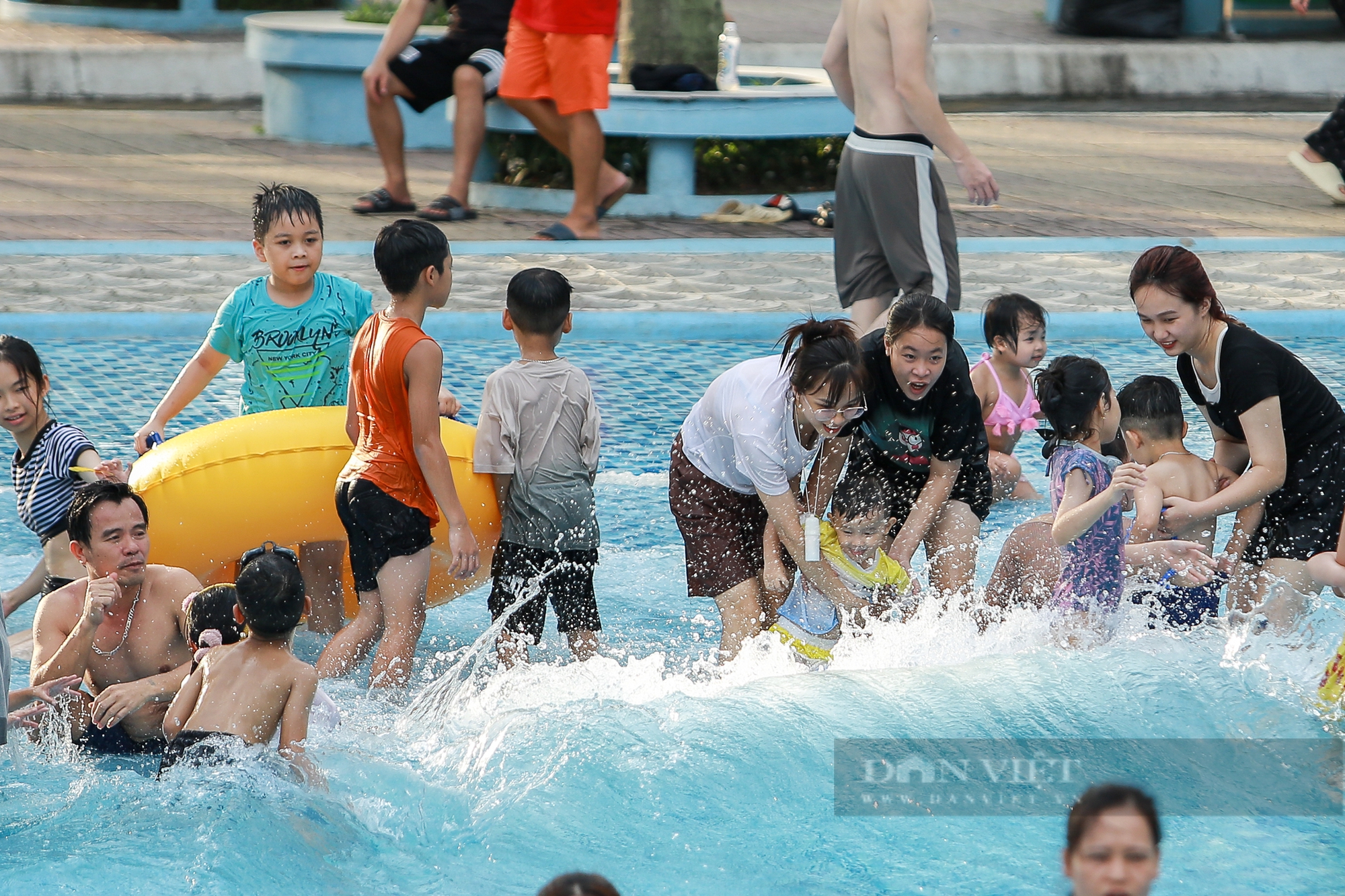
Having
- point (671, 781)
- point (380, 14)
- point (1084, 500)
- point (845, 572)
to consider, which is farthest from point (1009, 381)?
point (380, 14)

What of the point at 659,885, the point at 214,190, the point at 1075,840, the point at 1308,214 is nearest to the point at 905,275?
the point at 659,885

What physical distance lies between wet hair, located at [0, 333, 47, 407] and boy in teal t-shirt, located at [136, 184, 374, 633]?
14.6 inches

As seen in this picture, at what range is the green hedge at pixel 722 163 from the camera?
1030 cm

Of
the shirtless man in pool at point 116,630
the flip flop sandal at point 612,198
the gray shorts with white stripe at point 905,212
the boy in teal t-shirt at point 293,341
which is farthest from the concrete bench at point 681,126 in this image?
the shirtless man in pool at point 116,630

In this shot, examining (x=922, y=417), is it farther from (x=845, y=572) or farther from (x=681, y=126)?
(x=681, y=126)

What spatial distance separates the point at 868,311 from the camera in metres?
5.87

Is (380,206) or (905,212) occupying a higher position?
(905,212)

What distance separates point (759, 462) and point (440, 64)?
6.22m

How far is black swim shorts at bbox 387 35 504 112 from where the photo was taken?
934cm

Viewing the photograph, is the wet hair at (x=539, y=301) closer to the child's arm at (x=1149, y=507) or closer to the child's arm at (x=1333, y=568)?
the child's arm at (x=1149, y=507)

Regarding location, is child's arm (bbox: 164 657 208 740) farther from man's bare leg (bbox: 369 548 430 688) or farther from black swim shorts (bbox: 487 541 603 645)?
black swim shorts (bbox: 487 541 603 645)

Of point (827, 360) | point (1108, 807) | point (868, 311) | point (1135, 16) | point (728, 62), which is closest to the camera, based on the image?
point (1108, 807)

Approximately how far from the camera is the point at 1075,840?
2.21 metres

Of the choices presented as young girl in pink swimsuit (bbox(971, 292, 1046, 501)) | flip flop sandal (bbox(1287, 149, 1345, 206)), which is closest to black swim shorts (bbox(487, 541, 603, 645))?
young girl in pink swimsuit (bbox(971, 292, 1046, 501))
